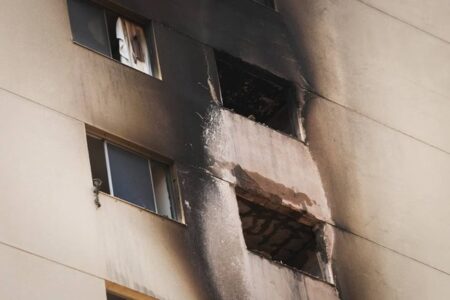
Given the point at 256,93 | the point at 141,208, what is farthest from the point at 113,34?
the point at 141,208

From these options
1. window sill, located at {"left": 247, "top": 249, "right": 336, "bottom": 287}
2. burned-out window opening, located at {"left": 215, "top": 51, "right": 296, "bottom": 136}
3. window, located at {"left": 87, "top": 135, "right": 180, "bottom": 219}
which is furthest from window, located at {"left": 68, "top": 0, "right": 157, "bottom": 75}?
window sill, located at {"left": 247, "top": 249, "right": 336, "bottom": 287}

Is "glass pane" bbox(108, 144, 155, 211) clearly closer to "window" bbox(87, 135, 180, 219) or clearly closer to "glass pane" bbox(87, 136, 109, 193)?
"window" bbox(87, 135, 180, 219)

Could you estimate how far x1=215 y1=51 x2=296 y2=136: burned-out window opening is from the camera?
28.1 m

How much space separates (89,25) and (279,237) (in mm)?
4761

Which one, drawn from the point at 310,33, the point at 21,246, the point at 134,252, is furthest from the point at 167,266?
the point at 310,33

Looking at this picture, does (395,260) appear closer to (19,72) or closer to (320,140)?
(320,140)

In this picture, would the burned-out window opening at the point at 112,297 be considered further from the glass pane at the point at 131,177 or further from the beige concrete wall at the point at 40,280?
the glass pane at the point at 131,177

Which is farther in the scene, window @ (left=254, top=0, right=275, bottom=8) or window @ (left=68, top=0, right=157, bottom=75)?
window @ (left=254, top=0, right=275, bottom=8)

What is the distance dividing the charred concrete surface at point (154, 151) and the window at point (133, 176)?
0.21 metres

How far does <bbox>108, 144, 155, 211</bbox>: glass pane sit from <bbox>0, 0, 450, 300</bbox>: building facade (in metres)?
0.03

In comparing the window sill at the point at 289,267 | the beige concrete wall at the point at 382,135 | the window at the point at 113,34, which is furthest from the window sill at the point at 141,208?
the beige concrete wall at the point at 382,135

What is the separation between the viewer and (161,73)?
26.1 meters

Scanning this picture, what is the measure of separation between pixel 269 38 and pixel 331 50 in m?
1.40

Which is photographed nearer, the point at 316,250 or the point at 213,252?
the point at 213,252
